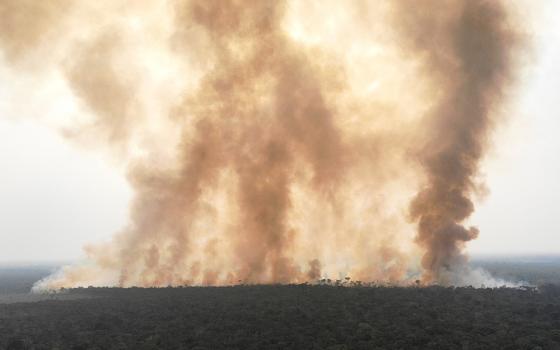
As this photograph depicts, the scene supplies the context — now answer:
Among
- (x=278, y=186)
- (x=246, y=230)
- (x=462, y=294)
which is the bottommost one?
(x=462, y=294)

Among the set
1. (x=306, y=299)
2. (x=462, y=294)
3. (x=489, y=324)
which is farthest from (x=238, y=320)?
(x=462, y=294)

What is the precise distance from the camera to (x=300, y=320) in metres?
35.2

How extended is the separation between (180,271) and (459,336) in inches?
1772

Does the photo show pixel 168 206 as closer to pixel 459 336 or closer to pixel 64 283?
pixel 64 283

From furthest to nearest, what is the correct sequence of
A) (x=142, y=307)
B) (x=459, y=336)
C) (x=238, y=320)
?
(x=142, y=307)
(x=238, y=320)
(x=459, y=336)

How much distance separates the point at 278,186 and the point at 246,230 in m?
7.69

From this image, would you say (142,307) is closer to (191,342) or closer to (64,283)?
(191,342)

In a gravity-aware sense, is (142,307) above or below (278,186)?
below

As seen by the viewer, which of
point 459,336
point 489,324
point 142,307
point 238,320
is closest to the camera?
point 459,336

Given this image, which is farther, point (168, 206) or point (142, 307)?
point (168, 206)

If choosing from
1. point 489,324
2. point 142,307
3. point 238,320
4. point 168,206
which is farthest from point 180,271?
point 489,324

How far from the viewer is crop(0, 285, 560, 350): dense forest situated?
29969 millimetres

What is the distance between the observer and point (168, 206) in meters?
67.8

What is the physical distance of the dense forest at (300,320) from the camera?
1180 inches
